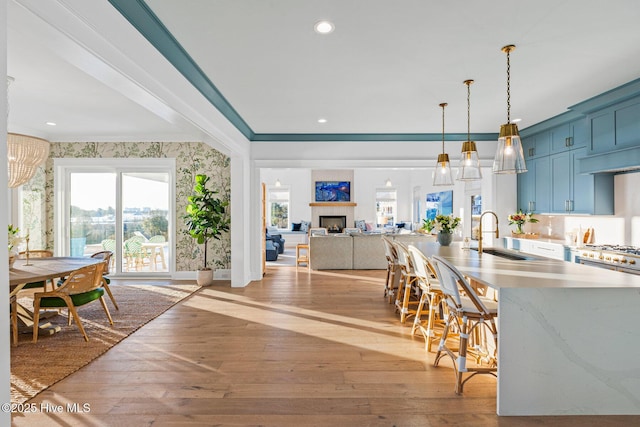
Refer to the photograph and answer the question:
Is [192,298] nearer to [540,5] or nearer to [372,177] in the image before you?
[540,5]

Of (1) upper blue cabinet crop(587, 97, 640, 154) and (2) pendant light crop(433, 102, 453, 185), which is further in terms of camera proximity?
(2) pendant light crop(433, 102, 453, 185)

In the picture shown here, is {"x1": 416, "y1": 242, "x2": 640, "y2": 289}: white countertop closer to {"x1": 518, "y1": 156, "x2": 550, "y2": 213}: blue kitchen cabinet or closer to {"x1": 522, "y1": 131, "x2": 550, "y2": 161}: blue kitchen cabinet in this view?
{"x1": 518, "y1": 156, "x2": 550, "y2": 213}: blue kitchen cabinet

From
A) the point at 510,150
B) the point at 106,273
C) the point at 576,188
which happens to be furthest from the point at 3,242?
the point at 576,188

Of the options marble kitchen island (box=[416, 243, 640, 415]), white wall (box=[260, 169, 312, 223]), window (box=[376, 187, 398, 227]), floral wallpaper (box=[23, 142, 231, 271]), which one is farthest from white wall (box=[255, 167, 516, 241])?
marble kitchen island (box=[416, 243, 640, 415])

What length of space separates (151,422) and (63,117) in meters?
4.80

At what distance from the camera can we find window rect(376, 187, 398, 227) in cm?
1298

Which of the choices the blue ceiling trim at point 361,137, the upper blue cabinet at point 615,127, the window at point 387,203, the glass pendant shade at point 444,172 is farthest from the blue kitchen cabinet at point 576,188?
the window at point 387,203

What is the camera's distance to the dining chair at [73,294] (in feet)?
10.5

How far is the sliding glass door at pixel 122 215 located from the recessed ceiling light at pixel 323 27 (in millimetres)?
4500

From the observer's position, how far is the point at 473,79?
135 inches

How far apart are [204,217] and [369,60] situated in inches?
150

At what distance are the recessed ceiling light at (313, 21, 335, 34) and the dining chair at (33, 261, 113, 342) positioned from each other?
10.4ft

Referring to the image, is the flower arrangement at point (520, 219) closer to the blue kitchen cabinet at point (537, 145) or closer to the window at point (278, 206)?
the blue kitchen cabinet at point (537, 145)

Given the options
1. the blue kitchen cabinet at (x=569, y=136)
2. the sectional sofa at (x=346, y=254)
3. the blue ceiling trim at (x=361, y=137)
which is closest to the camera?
the blue kitchen cabinet at (x=569, y=136)
